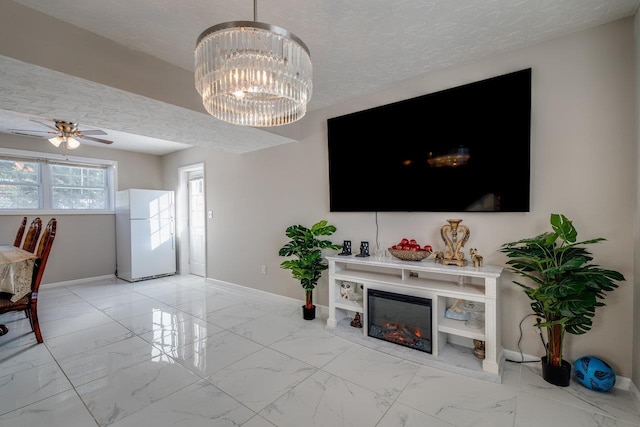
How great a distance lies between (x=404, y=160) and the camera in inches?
103

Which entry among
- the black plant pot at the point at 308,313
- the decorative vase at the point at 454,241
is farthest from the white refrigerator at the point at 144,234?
the decorative vase at the point at 454,241

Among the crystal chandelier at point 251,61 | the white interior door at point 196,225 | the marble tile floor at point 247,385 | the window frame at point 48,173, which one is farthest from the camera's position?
the white interior door at point 196,225

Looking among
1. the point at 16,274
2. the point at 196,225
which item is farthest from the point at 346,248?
the point at 196,225

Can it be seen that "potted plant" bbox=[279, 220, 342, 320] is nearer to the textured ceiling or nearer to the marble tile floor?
the marble tile floor

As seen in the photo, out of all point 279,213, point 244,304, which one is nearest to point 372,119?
point 279,213

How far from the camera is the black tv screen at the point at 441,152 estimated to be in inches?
83.9

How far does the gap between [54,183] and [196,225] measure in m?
2.34

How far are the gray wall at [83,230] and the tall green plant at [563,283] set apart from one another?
634 centimetres

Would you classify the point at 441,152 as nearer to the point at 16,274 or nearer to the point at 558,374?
the point at 558,374

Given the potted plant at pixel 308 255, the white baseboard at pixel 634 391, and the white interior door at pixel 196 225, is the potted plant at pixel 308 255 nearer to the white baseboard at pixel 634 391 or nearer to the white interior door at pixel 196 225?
the white baseboard at pixel 634 391

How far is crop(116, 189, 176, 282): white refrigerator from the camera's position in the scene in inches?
Result: 190

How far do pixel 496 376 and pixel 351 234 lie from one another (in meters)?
1.72

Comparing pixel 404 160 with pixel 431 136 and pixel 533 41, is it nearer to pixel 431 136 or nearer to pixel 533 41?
pixel 431 136

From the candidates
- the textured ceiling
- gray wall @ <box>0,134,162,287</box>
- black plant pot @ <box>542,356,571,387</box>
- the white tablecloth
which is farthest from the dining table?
black plant pot @ <box>542,356,571,387</box>
